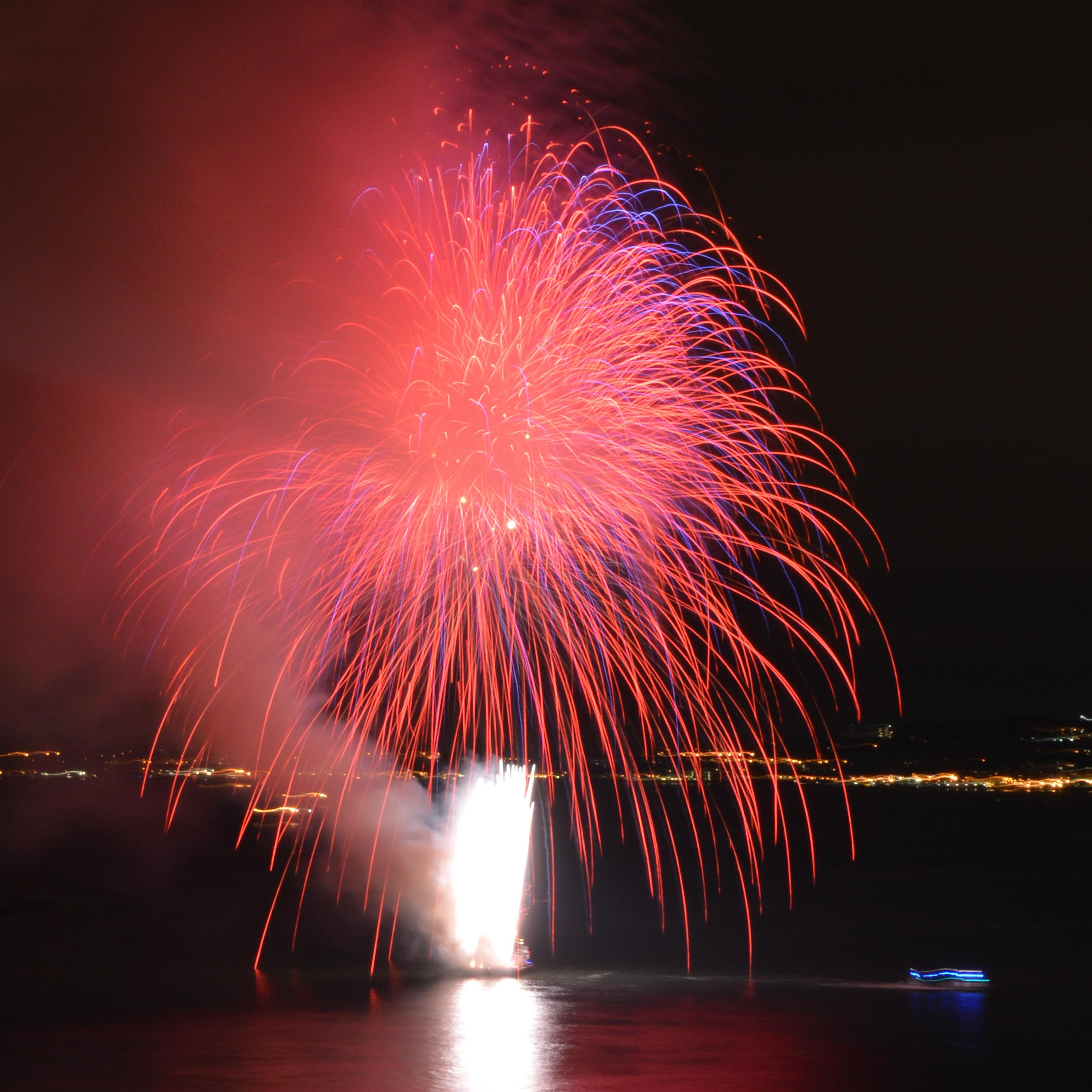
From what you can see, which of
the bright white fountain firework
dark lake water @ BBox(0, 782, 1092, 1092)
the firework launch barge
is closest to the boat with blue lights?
dark lake water @ BBox(0, 782, 1092, 1092)

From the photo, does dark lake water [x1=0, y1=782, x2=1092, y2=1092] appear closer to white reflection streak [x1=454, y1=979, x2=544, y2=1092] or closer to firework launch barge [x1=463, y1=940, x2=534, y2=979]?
white reflection streak [x1=454, y1=979, x2=544, y2=1092]

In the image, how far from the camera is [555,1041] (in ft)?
64.9

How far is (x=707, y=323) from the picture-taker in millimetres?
20719

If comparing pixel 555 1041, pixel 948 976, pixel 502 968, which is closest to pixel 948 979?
pixel 948 976

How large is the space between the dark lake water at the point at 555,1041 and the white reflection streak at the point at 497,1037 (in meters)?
0.05

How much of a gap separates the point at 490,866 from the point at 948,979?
35.6 feet

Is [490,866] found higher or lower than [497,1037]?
higher

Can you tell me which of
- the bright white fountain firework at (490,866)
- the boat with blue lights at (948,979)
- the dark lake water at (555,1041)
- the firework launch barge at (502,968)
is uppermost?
the bright white fountain firework at (490,866)

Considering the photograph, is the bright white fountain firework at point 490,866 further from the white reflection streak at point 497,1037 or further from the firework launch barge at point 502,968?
the white reflection streak at point 497,1037

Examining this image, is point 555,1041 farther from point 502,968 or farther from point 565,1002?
point 502,968

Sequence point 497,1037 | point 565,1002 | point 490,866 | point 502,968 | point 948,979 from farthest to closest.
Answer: point 948,979, point 502,968, point 490,866, point 565,1002, point 497,1037

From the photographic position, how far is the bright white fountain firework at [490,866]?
90.5ft

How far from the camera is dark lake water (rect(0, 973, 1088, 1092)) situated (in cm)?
1734

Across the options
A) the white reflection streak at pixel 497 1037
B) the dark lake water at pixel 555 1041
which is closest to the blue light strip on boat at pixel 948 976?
the dark lake water at pixel 555 1041
